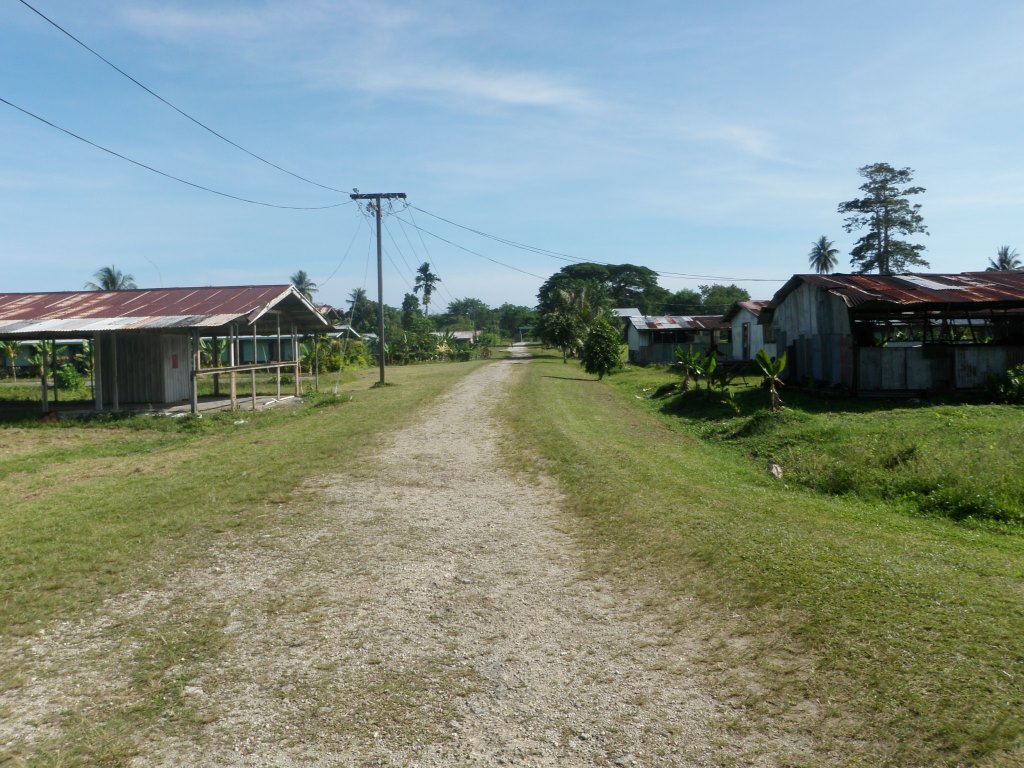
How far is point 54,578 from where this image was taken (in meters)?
6.86

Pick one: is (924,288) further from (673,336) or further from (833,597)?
(673,336)

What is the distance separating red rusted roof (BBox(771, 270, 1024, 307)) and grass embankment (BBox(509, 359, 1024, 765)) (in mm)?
8770

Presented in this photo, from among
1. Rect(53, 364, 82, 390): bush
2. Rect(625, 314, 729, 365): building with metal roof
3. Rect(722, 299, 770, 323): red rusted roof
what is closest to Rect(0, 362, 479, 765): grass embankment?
Rect(53, 364, 82, 390): bush

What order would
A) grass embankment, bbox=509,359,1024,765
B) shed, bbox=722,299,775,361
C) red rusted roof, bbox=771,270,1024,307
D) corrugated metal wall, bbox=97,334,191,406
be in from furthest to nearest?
1. shed, bbox=722,299,775,361
2. corrugated metal wall, bbox=97,334,191,406
3. red rusted roof, bbox=771,270,1024,307
4. grass embankment, bbox=509,359,1024,765

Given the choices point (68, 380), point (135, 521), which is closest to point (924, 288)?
point (135, 521)

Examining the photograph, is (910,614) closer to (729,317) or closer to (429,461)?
(429,461)

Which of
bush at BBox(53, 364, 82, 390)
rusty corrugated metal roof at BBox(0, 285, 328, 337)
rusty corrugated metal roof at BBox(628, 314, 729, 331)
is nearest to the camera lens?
rusty corrugated metal roof at BBox(0, 285, 328, 337)

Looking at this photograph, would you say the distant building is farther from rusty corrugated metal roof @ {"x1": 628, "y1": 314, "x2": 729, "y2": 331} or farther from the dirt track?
the dirt track

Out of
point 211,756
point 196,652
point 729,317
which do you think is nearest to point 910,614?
point 211,756

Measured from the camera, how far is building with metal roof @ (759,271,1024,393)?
778 inches

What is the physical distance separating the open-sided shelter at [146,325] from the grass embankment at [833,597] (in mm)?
13020

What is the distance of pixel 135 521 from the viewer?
888cm

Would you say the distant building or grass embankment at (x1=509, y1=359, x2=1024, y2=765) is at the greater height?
the distant building

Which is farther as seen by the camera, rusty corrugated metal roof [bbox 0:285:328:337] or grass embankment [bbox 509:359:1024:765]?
rusty corrugated metal roof [bbox 0:285:328:337]
